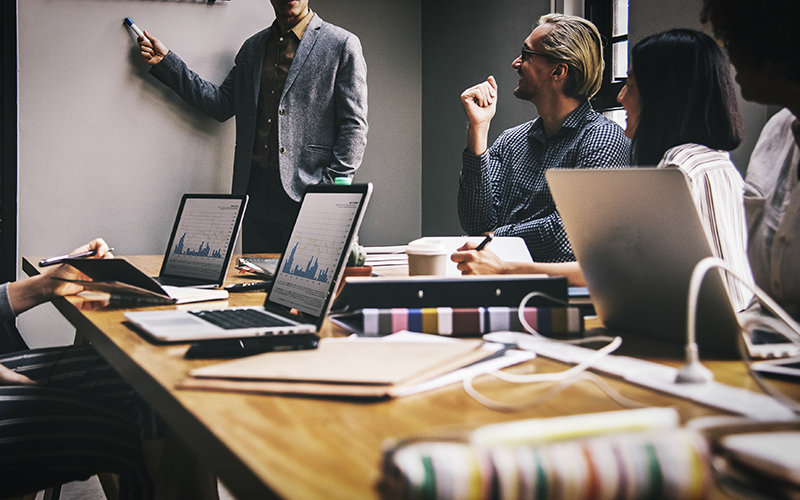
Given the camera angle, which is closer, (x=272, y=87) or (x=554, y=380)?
(x=554, y=380)

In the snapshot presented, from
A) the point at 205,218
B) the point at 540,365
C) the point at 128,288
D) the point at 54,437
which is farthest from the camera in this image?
the point at 205,218

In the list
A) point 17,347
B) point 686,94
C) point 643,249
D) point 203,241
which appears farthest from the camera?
point 203,241

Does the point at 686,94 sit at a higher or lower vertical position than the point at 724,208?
higher

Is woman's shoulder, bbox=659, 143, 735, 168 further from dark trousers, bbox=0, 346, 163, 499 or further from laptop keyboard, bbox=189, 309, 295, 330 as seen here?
dark trousers, bbox=0, 346, 163, 499

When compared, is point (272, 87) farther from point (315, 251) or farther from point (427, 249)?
point (315, 251)

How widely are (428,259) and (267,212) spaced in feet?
5.49

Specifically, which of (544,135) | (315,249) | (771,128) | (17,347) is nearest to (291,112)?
(544,135)

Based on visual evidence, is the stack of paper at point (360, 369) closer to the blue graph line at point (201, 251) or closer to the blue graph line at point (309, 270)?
the blue graph line at point (309, 270)

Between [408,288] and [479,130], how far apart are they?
120cm

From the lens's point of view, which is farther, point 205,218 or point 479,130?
point 479,130

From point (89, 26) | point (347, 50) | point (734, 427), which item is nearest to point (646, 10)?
point (347, 50)

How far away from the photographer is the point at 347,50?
2752mm

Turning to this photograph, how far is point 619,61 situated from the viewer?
3.24 meters

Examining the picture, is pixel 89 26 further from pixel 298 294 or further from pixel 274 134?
pixel 298 294
